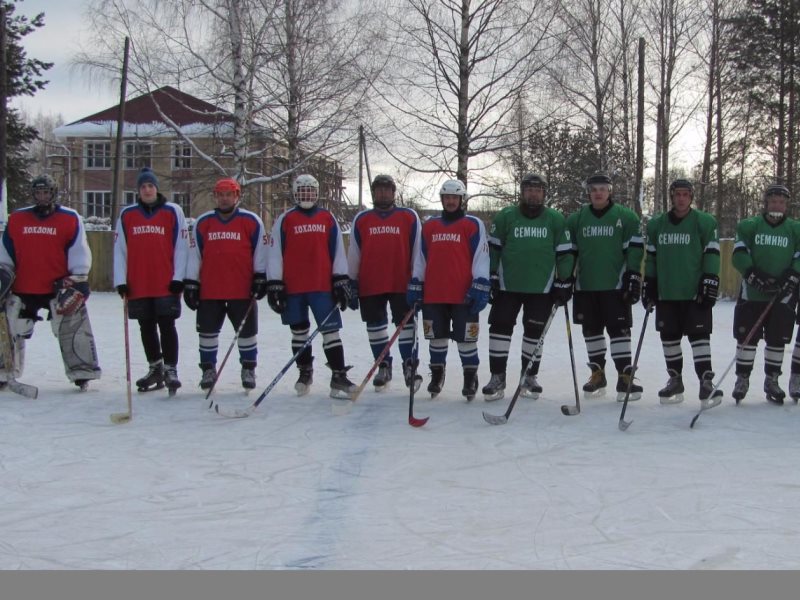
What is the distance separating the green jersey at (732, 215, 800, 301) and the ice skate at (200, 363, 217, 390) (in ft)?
12.7

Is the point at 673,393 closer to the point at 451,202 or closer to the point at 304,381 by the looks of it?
the point at 451,202

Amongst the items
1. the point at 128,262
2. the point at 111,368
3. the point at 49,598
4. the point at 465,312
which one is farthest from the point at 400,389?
the point at 49,598

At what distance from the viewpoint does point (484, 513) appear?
133 inches

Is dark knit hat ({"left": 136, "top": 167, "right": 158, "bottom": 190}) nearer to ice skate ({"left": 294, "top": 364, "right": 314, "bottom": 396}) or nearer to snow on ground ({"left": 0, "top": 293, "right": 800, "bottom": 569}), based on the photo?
snow on ground ({"left": 0, "top": 293, "right": 800, "bottom": 569})

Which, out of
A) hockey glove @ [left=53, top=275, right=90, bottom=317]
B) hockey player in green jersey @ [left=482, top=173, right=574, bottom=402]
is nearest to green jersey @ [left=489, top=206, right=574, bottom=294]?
hockey player in green jersey @ [left=482, top=173, right=574, bottom=402]

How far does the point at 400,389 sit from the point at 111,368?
8.95 feet

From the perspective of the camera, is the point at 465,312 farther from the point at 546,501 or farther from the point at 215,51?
the point at 215,51

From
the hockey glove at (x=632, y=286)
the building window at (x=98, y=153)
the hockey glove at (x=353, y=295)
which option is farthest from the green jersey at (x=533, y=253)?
the building window at (x=98, y=153)

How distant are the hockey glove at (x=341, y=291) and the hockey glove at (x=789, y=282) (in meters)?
3.04

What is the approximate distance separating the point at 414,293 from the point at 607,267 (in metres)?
1.41

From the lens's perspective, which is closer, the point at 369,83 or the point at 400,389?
the point at 400,389

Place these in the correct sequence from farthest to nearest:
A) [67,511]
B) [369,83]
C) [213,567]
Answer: [369,83], [67,511], [213,567]

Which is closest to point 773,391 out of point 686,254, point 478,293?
point 686,254

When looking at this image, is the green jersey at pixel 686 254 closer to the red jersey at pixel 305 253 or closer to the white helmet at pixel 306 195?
the red jersey at pixel 305 253
